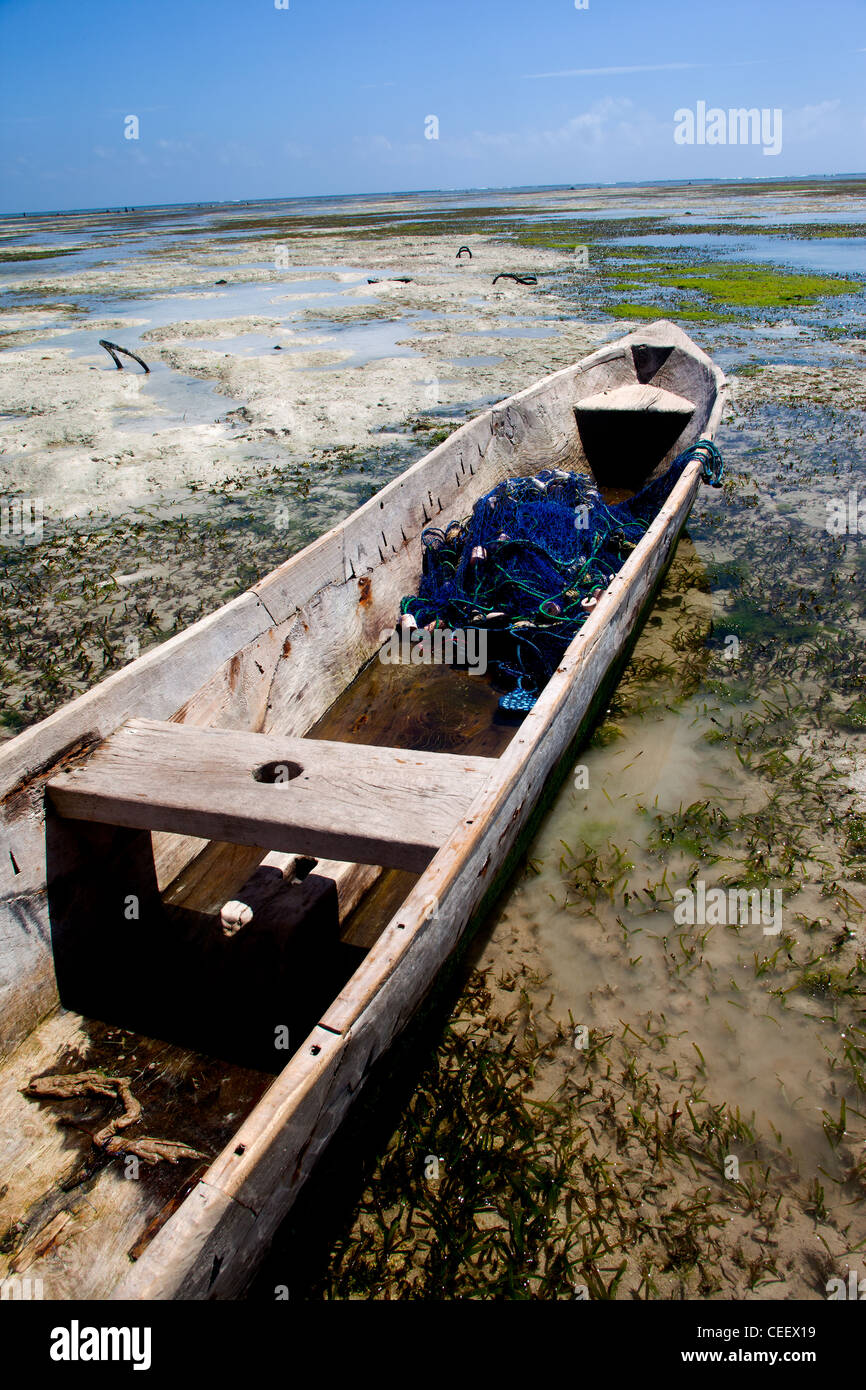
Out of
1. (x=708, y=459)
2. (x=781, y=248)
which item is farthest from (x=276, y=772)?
(x=781, y=248)

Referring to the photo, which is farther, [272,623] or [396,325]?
[396,325]

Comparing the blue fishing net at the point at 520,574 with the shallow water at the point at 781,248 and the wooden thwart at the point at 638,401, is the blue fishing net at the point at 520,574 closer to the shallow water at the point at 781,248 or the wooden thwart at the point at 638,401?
the wooden thwart at the point at 638,401

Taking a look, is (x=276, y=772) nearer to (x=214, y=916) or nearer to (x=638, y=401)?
(x=214, y=916)

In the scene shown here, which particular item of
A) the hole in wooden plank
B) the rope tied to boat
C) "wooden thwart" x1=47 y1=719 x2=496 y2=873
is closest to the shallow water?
the rope tied to boat

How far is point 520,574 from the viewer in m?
4.98

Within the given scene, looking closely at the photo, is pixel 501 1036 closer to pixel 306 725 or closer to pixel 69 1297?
pixel 69 1297

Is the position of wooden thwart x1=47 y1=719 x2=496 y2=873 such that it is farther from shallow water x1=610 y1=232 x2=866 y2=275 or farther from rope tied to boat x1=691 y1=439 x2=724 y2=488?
shallow water x1=610 y1=232 x2=866 y2=275

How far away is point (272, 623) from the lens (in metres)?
3.81

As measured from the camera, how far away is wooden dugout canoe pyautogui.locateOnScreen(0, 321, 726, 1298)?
183 cm

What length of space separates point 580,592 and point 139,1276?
14.0 feet

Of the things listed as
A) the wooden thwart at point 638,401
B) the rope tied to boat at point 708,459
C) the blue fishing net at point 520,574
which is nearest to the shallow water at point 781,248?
the wooden thwart at point 638,401

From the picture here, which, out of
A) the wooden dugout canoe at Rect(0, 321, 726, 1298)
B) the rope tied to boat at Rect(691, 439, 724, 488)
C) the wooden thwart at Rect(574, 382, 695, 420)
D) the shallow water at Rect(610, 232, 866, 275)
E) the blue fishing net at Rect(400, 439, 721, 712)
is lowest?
the wooden dugout canoe at Rect(0, 321, 726, 1298)

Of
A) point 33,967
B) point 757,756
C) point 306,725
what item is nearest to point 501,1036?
point 33,967

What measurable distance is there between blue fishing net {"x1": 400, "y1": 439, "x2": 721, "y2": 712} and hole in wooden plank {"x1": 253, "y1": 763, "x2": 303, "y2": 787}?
1.84m
